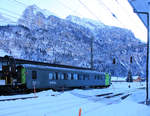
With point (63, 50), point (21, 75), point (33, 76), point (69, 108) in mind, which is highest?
point (63, 50)

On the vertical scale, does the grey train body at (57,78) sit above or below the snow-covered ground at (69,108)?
above

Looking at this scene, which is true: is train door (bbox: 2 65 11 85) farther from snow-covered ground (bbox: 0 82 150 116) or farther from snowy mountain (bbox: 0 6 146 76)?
snowy mountain (bbox: 0 6 146 76)

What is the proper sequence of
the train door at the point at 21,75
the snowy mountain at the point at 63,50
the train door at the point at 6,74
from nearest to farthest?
1. the train door at the point at 6,74
2. the train door at the point at 21,75
3. the snowy mountain at the point at 63,50

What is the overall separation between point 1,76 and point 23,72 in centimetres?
197

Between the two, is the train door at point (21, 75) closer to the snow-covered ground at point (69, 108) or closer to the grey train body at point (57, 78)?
the grey train body at point (57, 78)

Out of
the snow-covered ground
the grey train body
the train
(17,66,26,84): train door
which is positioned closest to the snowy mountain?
the grey train body

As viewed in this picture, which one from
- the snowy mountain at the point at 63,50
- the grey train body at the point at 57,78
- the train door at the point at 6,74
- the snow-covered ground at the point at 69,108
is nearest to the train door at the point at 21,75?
the grey train body at the point at 57,78

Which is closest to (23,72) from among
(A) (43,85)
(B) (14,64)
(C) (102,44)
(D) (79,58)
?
(B) (14,64)

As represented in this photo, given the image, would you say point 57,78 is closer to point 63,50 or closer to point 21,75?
point 21,75

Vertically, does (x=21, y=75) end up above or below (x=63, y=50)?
below

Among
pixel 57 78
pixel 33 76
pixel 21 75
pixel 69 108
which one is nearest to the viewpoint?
pixel 69 108

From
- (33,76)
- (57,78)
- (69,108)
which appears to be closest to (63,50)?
(57,78)

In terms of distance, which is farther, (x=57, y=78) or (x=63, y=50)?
(x=63, y=50)

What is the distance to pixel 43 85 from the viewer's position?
21062 mm
